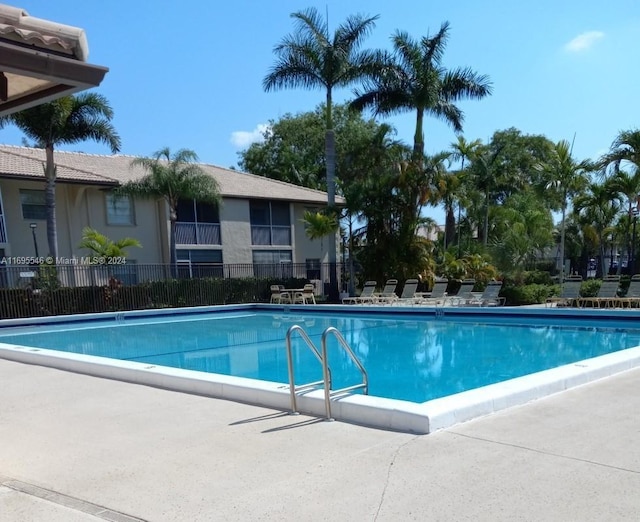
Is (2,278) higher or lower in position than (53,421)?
higher

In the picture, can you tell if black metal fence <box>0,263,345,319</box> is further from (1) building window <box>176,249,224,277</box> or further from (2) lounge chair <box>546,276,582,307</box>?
(2) lounge chair <box>546,276,582,307</box>

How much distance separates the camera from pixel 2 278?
65.9 feet

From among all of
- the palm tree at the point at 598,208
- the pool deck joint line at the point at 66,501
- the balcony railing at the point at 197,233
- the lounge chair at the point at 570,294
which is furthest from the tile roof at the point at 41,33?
the balcony railing at the point at 197,233

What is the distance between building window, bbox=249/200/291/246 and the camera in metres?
30.1

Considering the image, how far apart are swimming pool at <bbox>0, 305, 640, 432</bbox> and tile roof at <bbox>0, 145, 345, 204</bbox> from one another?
6.97 m

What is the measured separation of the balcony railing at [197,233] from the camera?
89.2ft

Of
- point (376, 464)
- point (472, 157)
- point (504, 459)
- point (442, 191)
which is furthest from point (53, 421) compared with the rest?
point (472, 157)

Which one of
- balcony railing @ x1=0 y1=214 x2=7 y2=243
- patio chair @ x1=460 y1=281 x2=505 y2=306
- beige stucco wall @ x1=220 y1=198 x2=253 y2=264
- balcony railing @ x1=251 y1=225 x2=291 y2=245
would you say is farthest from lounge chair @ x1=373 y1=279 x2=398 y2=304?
balcony railing @ x1=0 y1=214 x2=7 y2=243

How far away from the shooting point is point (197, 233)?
27.8 metres

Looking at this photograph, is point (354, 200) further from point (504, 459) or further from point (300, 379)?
point (504, 459)

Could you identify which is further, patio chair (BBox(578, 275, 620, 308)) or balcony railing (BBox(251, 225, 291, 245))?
balcony railing (BBox(251, 225, 291, 245))

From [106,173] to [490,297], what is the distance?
18.2 metres

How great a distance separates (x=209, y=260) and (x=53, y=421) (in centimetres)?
2273

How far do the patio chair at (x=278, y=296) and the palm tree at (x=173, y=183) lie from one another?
454 centimetres
